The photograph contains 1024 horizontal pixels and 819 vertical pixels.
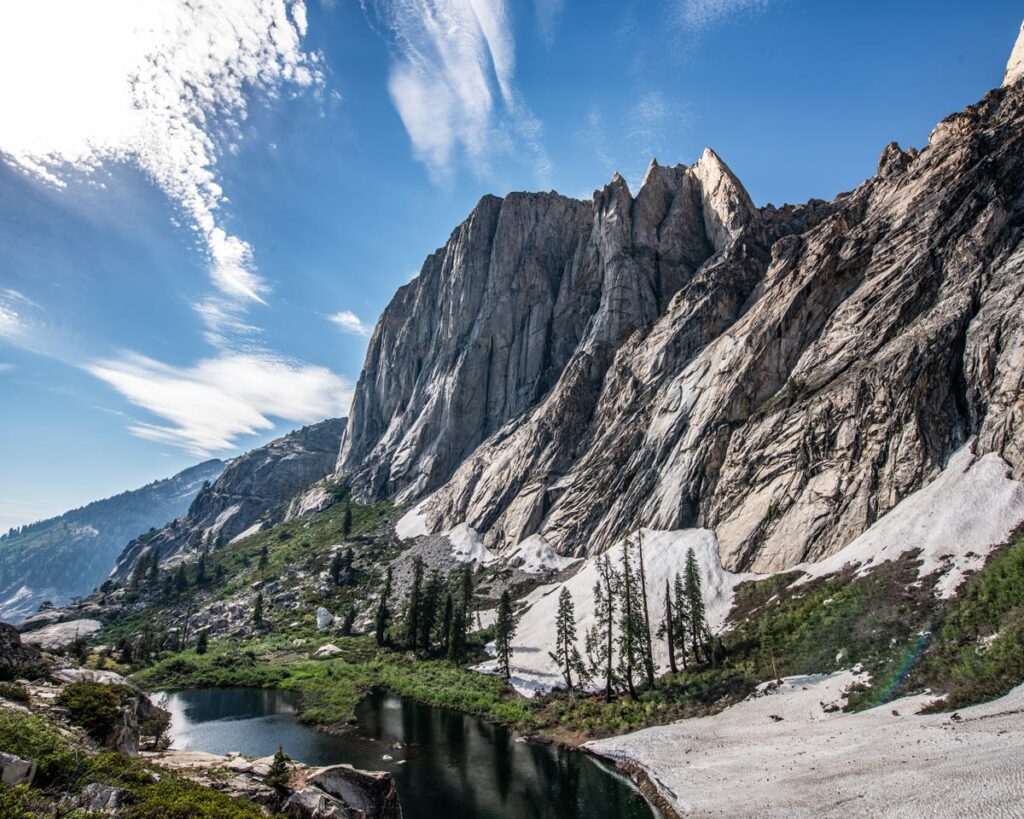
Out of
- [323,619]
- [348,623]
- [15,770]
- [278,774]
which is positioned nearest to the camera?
[15,770]

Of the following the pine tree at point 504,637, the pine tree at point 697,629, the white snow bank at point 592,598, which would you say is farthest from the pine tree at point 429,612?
the pine tree at point 697,629

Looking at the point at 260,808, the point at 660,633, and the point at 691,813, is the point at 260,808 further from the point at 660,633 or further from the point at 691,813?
the point at 660,633

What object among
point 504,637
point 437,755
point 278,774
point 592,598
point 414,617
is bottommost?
point 437,755

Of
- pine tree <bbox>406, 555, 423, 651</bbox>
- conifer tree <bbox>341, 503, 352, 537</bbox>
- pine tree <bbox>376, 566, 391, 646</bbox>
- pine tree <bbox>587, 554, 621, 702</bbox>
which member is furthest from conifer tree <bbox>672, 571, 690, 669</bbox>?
conifer tree <bbox>341, 503, 352, 537</bbox>

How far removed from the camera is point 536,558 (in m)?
97.6

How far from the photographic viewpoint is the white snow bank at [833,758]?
18156 mm

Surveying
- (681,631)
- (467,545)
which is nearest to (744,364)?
(681,631)

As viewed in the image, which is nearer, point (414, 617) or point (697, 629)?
point (697, 629)

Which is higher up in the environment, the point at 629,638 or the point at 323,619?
the point at 629,638

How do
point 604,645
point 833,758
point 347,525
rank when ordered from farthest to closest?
point 347,525, point 604,645, point 833,758

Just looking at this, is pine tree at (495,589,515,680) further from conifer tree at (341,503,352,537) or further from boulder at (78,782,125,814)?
conifer tree at (341,503,352,537)

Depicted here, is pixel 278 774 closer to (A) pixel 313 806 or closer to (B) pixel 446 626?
(A) pixel 313 806

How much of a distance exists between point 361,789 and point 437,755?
997 inches

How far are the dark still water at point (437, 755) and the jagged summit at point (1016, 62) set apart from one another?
156 m
